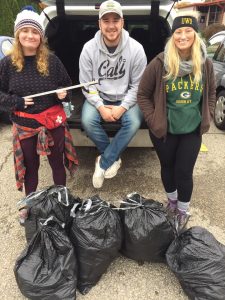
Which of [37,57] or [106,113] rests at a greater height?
[37,57]

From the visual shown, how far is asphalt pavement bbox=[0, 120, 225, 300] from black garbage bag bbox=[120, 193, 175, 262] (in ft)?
0.48

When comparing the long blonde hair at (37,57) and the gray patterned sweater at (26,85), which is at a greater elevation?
the long blonde hair at (37,57)

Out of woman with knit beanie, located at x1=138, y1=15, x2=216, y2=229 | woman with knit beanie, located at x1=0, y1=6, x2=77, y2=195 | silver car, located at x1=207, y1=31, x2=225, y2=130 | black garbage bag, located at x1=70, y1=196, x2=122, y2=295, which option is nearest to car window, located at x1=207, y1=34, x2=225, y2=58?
silver car, located at x1=207, y1=31, x2=225, y2=130

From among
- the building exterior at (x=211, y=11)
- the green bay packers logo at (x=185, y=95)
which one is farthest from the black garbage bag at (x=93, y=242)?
the building exterior at (x=211, y=11)

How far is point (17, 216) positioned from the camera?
3094mm

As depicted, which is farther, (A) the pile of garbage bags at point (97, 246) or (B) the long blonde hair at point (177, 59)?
(B) the long blonde hair at point (177, 59)

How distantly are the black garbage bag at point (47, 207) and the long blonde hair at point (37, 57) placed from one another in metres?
0.99

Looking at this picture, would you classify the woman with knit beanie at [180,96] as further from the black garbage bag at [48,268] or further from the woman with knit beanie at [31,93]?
the black garbage bag at [48,268]

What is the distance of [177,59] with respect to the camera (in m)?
2.29

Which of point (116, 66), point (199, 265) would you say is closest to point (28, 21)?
point (116, 66)

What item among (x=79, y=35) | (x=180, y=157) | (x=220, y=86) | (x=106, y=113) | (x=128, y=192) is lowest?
(x=128, y=192)

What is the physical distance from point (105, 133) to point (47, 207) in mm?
976

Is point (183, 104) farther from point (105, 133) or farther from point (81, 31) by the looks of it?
point (81, 31)

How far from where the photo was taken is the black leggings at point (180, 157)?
100.0 inches
